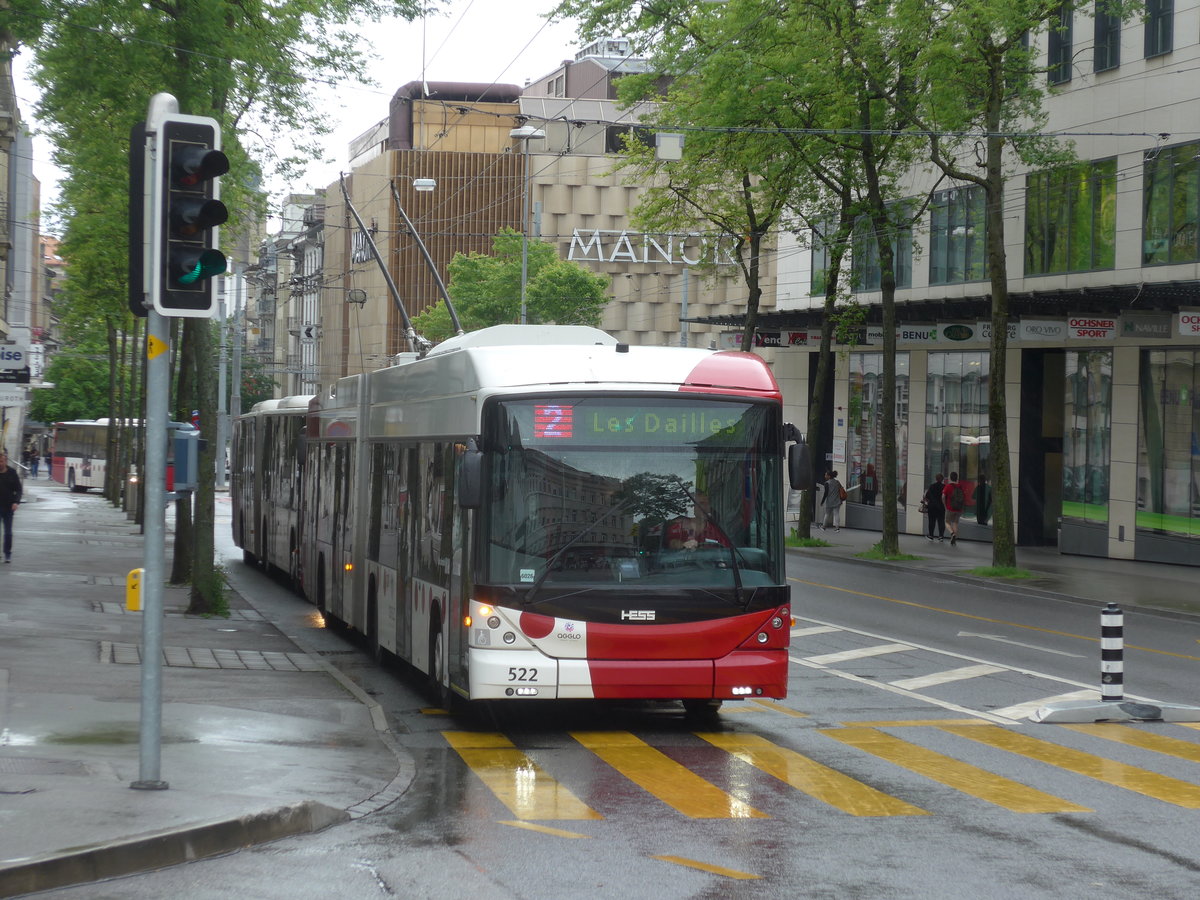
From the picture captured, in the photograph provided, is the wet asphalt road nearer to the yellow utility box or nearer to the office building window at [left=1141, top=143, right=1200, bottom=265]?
the yellow utility box

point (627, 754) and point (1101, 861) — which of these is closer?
point (1101, 861)

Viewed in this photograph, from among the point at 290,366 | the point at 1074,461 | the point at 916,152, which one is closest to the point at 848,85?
the point at 916,152

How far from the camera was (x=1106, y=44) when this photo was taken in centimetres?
3419

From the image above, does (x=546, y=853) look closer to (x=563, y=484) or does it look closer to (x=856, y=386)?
(x=563, y=484)

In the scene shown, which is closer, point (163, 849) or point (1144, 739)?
point (163, 849)

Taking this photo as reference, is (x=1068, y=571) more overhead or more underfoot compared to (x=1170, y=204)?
more underfoot

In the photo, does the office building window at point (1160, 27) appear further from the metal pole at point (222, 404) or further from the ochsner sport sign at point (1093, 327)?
the metal pole at point (222, 404)

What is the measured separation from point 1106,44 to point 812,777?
2814 centimetres

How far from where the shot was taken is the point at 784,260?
168 ft

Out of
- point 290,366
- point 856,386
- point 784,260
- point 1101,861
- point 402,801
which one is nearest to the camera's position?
point 1101,861

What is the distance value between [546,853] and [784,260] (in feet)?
146

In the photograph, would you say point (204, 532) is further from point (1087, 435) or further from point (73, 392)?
point (73, 392)

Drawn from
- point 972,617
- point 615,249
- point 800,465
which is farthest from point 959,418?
point 615,249

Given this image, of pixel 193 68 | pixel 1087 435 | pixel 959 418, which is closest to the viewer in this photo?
pixel 193 68
